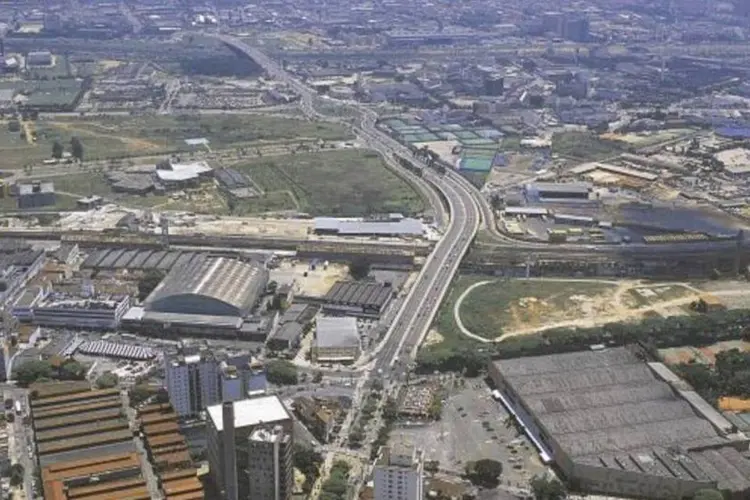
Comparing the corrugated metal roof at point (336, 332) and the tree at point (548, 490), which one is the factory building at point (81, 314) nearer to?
the corrugated metal roof at point (336, 332)

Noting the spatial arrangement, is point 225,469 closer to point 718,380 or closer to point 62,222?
point 718,380

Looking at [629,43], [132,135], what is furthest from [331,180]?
[629,43]

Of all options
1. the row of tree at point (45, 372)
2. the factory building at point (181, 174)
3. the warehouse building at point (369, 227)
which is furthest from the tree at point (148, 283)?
the factory building at point (181, 174)

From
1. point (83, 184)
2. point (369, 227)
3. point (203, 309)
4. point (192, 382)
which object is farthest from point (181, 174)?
point (192, 382)

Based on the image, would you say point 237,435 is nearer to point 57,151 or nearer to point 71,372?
point 71,372

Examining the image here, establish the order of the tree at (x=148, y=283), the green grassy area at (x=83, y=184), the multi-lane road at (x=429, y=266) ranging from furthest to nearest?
the green grassy area at (x=83, y=184), the tree at (x=148, y=283), the multi-lane road at (x=429, y=266)

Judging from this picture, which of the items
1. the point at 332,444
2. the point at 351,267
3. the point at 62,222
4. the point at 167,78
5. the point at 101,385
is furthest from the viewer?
the point at 167,78
